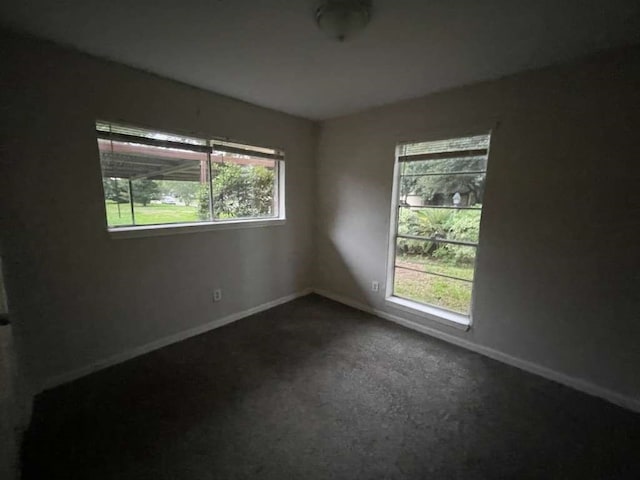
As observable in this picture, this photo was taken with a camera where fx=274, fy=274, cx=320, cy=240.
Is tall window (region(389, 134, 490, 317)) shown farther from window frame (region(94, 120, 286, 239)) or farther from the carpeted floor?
window frame (region(94, 120, 286, 239))

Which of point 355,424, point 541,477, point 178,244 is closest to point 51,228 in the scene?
point 178,244

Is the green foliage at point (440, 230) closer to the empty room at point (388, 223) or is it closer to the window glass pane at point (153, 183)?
the empty room at point (388, 223)

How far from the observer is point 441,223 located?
8.88 feet

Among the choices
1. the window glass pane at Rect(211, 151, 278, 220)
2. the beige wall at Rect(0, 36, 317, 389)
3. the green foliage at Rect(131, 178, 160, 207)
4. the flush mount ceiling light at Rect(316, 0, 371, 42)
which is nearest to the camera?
the flush mount ceiling light at Rect(316, 0, 371, 42)

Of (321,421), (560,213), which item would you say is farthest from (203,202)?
(560,213)

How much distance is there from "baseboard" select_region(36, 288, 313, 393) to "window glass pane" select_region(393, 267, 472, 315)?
1493 millimetres

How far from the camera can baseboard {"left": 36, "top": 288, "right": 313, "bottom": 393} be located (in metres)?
1.96

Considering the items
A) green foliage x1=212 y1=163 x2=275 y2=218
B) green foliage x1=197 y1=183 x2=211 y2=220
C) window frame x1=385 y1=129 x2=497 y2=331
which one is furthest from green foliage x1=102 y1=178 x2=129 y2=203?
window frame x1=385 y1=129 x2=497 y2=331

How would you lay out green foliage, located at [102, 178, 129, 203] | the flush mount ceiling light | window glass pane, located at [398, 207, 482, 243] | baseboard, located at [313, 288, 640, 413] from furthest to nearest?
1. window glass pane, located at [398, 207, 482, 243]
2. green foliage, located at [102, 178, 129, 203]
3. baseboard, located at [313, 288, 640, 413]
4. the flush mount ceiling light

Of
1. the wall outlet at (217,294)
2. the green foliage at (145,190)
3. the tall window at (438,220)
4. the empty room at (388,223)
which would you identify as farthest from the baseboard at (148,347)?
the tall window at (438,220)

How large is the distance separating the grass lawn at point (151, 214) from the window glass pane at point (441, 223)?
2157mm

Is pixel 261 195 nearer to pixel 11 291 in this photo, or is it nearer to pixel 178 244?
pixel 178 244

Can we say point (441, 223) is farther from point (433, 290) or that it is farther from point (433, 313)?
point (433, 313)

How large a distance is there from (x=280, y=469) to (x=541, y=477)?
133 cm
